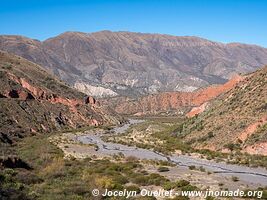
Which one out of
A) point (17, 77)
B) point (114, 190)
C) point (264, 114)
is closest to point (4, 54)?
point (17, 77)

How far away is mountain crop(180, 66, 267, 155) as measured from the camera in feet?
183

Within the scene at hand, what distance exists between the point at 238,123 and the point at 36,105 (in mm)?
52141

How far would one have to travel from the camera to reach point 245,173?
4003 centimetres

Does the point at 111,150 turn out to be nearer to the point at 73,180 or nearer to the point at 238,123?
the point at 238,123

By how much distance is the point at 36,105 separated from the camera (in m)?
100

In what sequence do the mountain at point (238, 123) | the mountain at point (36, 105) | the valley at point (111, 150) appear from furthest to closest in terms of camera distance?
1. the mountain at point (36, 105)
2. the mountain at point (238, 123)
3. the valley at point (111, 150)

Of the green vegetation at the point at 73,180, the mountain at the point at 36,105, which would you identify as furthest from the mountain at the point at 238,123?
the mountain at the point at 36,105

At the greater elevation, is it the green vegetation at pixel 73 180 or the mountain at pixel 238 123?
the mountain at pixel 238 123

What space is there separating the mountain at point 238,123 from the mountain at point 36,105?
29.3m

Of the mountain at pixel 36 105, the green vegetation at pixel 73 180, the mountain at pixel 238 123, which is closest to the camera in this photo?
the green vegetation at pixel 73 180

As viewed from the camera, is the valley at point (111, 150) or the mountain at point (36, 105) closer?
the valley at point (111, 150)

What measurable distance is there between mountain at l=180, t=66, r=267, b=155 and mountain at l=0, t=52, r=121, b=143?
96.3 feet

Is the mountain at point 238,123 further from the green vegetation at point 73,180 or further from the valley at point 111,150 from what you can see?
the green vegetation at point 73,180

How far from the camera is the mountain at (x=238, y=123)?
5580 cm
